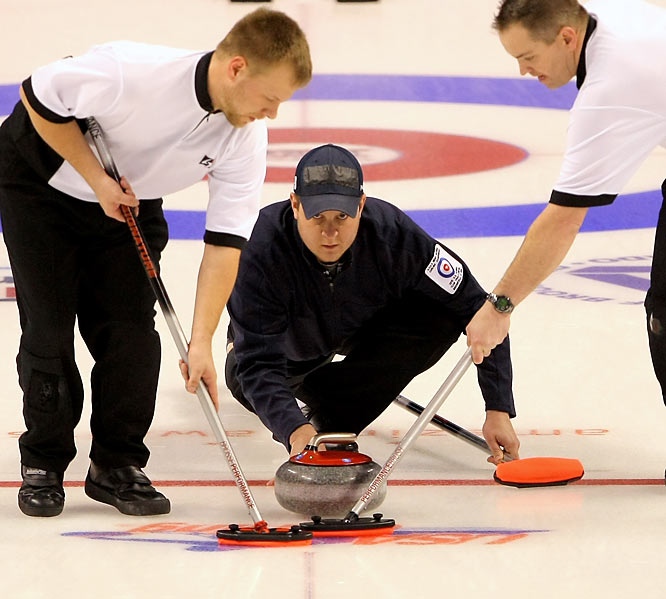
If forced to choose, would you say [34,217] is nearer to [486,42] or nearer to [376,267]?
[376,267]

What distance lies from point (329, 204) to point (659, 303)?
0.91 m

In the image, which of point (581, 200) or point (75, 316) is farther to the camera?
point (75, 316)

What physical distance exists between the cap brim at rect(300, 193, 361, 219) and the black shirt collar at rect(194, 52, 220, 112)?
386 millimetres

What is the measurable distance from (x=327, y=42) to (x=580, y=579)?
9223 mm

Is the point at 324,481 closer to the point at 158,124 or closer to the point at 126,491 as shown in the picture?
the point at 126,491

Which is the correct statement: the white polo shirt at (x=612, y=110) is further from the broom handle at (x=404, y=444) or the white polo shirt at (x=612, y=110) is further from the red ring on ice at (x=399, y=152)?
the red ring on ice at (x=399, y=152)

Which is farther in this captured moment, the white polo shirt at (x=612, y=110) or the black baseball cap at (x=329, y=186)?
the black baseball cap at (x=329, y=186)

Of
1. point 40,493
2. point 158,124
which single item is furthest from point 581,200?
point 40,493

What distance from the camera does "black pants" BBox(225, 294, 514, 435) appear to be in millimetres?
3754

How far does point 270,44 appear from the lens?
2904mm

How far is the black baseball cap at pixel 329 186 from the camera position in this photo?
→ 3.31 m

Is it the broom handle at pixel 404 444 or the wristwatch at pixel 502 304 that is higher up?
the wristwatch at pixel 502 304

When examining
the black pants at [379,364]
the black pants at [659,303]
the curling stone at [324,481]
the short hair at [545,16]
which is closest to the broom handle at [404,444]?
the curling stone at [324,481]

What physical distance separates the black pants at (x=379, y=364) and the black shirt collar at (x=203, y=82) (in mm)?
949
